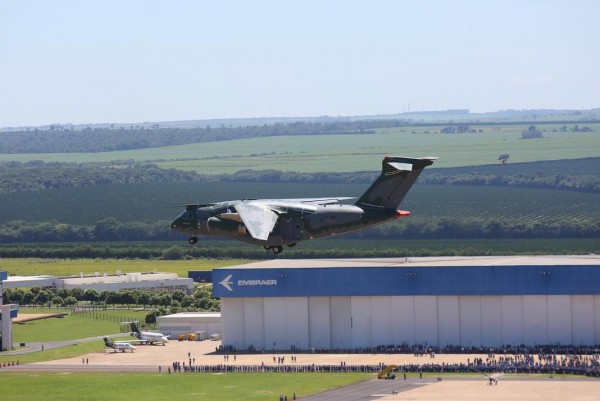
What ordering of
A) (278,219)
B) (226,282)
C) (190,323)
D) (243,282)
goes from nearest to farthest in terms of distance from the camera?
(278,219), (243,282), (226,282), (190,323)

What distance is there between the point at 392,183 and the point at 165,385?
33169 millimetres

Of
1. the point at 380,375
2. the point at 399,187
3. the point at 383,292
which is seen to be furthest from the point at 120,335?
the point at 399,187

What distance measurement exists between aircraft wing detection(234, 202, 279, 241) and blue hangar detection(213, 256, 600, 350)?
168ft

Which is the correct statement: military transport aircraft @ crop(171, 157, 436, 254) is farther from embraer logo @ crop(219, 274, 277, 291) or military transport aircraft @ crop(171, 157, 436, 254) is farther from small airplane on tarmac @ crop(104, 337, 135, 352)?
small airplane on tarmac @ crop(104, 337, 135, 352)

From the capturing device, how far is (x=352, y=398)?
115 meters

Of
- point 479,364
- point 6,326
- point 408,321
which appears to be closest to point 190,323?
point 6,326

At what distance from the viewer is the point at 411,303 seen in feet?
473

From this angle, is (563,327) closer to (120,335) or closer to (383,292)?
(383,292)

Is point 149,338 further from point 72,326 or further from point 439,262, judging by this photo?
point 439,262

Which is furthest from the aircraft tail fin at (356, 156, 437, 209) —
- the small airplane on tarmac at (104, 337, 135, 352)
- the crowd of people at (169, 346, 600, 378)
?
the small airplane on tarmac at (104, 337, 135, 352)

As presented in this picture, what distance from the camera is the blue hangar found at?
462 feet

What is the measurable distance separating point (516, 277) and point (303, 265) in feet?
73.8

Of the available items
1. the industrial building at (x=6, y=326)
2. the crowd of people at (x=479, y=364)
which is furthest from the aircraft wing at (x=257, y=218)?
the industrial building at (x=6, y=326)

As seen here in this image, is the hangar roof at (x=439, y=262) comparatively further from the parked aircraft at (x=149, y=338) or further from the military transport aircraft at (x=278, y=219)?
the military transport aircraft at (x=278, y=219)
